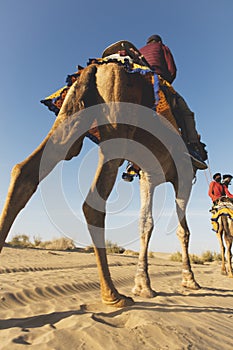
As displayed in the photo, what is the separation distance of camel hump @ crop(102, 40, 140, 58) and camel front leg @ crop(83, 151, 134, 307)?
148cm

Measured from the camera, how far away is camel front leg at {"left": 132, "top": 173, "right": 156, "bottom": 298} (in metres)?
4.07

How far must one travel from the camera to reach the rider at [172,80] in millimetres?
4191

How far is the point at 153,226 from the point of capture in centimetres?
455

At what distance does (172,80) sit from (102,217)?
96.6 inches

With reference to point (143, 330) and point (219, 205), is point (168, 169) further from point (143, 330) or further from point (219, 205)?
point (219, 205)

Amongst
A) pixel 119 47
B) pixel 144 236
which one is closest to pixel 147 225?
pixel 144 236

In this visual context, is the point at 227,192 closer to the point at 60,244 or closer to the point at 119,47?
the point at 119,47

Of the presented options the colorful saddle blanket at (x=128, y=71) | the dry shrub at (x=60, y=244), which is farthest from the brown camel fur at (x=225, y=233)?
the dry shrub at (x=60, y=244)

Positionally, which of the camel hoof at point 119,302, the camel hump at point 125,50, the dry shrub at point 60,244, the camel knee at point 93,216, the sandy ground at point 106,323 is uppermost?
the camel hump at point 125,50

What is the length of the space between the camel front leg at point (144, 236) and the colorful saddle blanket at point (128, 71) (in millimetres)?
1391

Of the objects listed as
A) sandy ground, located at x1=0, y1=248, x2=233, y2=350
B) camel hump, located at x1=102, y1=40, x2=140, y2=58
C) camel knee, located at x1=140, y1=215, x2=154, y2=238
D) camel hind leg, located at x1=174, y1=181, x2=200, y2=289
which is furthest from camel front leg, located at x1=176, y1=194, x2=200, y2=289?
camel hump, located at x1=102, y1=40, x2=140, y2=58

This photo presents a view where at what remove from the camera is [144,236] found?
179 inches

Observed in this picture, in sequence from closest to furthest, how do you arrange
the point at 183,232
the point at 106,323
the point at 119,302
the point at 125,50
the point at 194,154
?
the point at 106,323 → the point at 119,302 → the point at 125,50 → the point at 194,154 → the point at 183,232

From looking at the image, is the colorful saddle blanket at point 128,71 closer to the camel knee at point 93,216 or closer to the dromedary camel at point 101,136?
the dromedary camel at point 101,136
